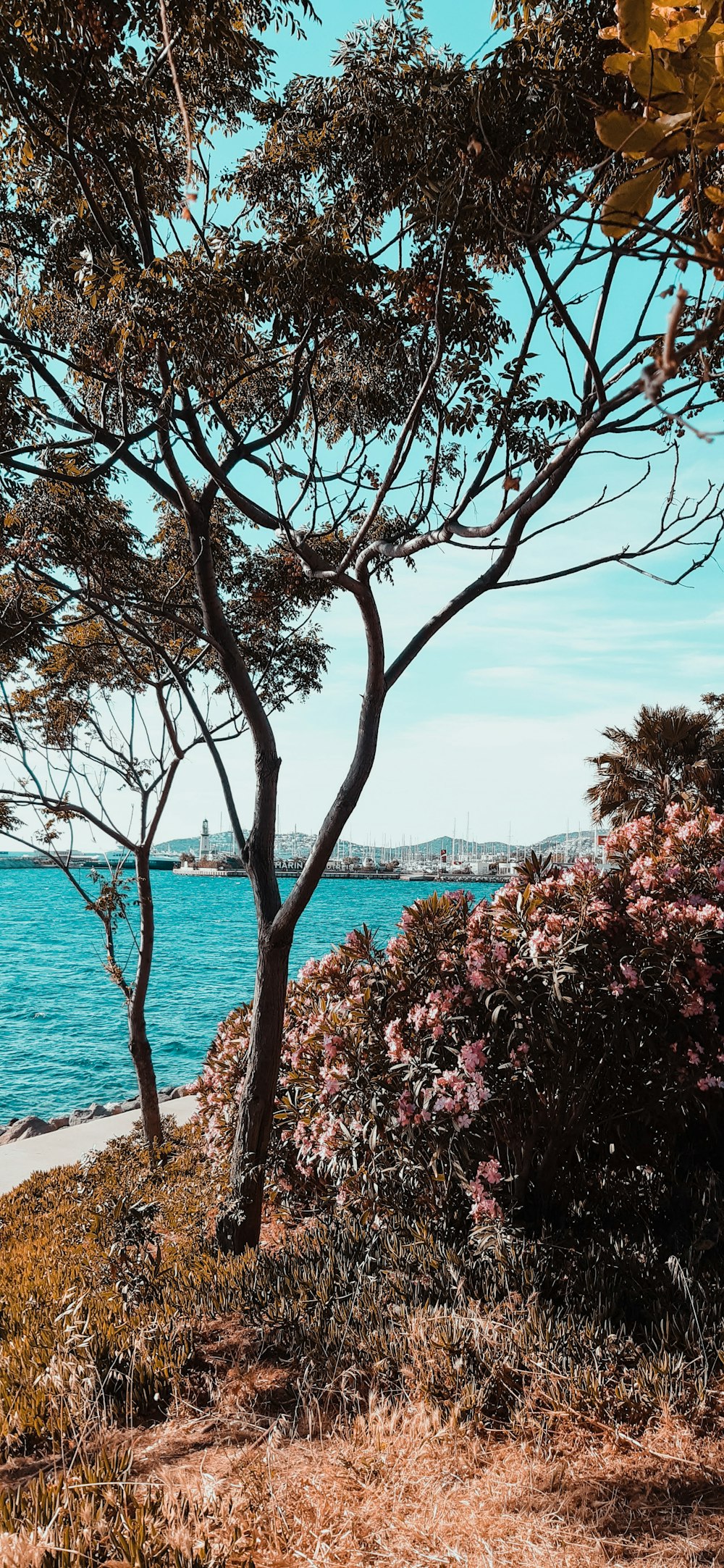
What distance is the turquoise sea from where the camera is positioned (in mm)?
19438

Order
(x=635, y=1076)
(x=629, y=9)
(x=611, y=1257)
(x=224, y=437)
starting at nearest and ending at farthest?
(x=629, y=9), (x=611, y=1257), (x=635, y=1076), (x=224, y=437)

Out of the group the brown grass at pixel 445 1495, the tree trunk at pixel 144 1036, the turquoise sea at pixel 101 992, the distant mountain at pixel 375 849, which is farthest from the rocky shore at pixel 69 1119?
the distant mountain at pixel 375 849

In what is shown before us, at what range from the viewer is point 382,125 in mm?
4477

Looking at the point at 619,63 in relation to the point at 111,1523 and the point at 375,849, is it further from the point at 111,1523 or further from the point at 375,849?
the point at 375,849

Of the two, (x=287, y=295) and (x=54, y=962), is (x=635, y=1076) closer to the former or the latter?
(x=287, y=295)

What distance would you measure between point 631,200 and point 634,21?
11cm

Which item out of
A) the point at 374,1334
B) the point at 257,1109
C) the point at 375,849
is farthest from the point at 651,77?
the point at 375,849

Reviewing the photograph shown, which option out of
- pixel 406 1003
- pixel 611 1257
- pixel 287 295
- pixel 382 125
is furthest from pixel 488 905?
pixel 382 125

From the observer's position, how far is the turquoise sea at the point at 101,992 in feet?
63.8

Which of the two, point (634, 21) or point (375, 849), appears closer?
point (634, 21)

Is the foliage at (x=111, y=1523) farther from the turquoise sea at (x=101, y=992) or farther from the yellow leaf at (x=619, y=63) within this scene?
the turquoise sea at (x=101, y=992)

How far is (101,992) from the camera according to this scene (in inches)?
1330

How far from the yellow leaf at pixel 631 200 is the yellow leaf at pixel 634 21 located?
8cm

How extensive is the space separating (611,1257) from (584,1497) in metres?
1.29
